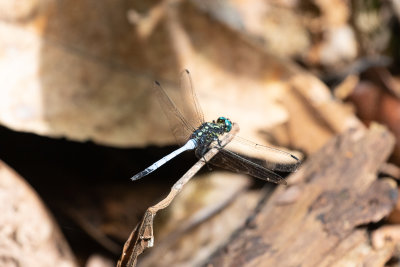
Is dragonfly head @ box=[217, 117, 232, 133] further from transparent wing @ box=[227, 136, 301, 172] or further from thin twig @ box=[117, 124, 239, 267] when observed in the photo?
thin twig @ box=[117, 124, 239, 267]

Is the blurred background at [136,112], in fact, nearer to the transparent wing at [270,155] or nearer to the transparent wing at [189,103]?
the transparent wing at [189,103]

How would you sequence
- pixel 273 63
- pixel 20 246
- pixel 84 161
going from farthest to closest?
pixel 273 63
pixel 84 161
pixel 20 246

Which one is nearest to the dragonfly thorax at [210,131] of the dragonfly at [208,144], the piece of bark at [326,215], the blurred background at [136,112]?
the dragonfly at [208,144]

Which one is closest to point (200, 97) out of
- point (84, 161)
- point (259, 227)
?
point (84, 161)

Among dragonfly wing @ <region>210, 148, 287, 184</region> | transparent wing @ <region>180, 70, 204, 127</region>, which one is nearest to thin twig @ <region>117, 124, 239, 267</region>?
dragonfly wing @ <region>210, 148, 287, 184</region>

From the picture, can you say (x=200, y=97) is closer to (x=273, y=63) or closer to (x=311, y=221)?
(x=273, y=63)

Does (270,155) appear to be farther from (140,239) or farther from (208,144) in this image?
(140,239)
